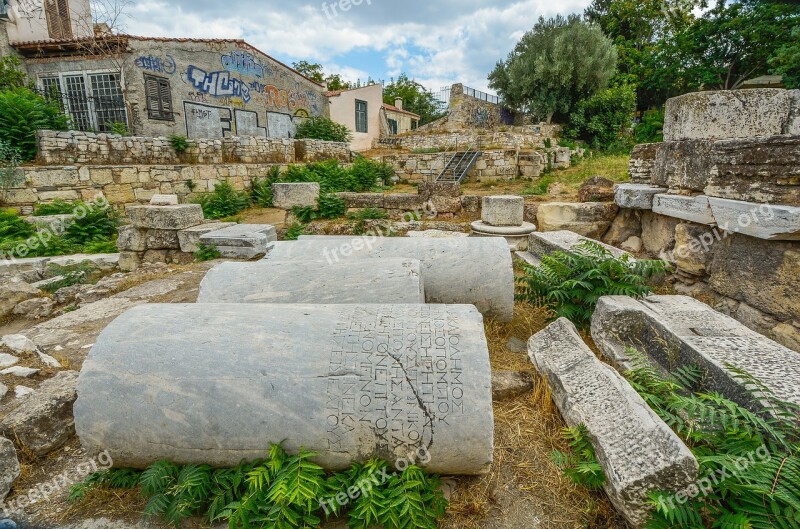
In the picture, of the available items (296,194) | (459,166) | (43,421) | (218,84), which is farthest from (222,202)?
(43,421)

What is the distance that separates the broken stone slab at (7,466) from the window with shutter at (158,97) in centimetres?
1412

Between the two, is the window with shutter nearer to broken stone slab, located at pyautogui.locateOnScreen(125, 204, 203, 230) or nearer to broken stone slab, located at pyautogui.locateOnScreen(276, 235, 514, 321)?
broken stone slab, located at pyautogui.locateOnScreen(125, 204, 203, 230)

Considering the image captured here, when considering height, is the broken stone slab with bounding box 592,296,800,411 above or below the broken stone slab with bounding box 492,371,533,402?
above

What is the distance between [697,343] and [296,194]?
754 cm

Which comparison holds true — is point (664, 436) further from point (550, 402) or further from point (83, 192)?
point (83, 192)

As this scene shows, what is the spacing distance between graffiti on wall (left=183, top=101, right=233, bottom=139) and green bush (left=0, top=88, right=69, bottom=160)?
5.11 meters

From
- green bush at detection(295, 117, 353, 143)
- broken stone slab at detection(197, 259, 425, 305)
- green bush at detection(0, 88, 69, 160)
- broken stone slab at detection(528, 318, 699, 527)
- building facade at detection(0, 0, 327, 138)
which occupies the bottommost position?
broken stone slab at detection(528, 318, 699, 527)

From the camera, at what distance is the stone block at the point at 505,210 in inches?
282

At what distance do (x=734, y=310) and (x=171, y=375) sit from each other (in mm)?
4685

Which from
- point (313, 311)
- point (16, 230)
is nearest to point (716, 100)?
point (313, 311)

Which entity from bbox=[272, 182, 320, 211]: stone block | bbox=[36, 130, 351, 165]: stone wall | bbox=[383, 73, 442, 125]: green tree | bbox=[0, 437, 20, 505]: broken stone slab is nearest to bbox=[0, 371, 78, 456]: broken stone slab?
bbox=[0, 437, 20, 505]: broken stone slab

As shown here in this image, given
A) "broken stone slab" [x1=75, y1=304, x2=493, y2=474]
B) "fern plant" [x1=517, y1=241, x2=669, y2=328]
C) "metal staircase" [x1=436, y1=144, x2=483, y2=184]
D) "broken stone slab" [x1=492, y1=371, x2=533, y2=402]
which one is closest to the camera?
"broken stone slab" [x1=75, y1=304, x2=493, y2=474]

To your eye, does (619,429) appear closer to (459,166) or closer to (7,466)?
(7,466)

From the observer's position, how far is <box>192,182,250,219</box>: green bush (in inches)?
416
